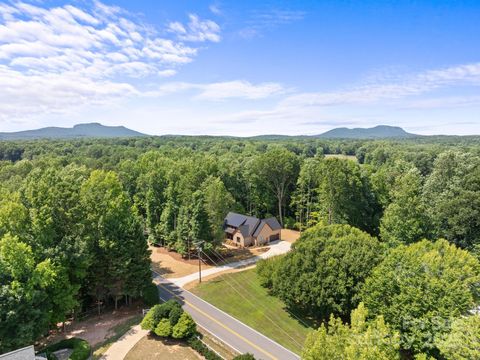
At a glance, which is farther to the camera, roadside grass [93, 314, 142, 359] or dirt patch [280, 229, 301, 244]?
dirt patch [280, 229, 301, 244]

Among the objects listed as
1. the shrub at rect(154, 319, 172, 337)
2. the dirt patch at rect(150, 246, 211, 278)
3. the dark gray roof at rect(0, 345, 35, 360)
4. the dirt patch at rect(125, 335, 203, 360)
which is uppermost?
the dark gray roof at rect(0, 345, 35, 360)

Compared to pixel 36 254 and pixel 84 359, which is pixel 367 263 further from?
pixel 36 254

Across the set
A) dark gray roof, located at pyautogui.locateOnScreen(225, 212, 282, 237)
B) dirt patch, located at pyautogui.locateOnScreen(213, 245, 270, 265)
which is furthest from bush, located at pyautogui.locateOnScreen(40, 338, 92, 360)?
dark gray roof, located at pyautogui.locateOnScreen(225, 212, 282, 237)

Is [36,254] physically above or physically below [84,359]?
above

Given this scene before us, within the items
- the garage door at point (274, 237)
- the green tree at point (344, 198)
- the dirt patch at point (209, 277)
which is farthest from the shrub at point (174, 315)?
the garage door at point (274, 237)

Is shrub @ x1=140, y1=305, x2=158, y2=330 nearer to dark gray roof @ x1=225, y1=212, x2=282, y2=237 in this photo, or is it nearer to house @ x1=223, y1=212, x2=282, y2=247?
house @ x1=223, y1=212, x2=282, y2=247

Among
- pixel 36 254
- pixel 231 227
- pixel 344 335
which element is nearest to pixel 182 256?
pixel 231 227

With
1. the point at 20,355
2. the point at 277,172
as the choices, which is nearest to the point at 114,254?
the point at 20,355
